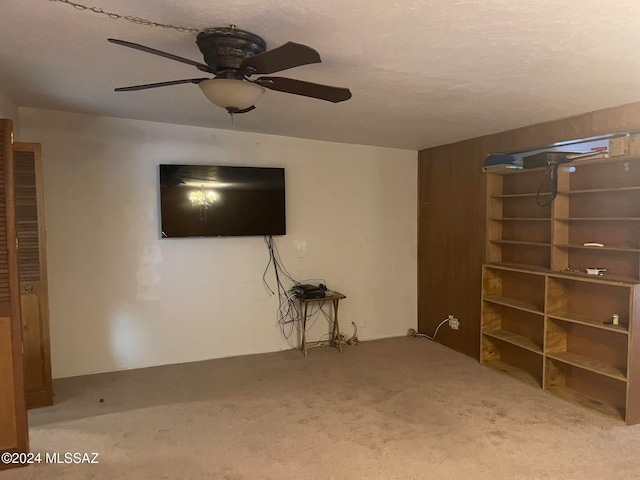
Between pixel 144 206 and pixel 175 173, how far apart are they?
0.44m

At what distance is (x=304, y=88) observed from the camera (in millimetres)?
2154

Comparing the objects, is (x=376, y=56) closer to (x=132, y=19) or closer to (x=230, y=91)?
(x=230, y=91)

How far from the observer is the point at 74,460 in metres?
2.54

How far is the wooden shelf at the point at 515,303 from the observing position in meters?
3.67

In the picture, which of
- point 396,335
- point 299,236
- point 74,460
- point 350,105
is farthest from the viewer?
point 396,335

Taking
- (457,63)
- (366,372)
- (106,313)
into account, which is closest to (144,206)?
(106,313)

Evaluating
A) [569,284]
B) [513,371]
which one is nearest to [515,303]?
[569,284]

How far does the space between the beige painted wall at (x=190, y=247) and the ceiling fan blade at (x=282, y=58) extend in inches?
98.6

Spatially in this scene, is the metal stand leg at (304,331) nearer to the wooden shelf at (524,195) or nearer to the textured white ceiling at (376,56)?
the textured white ceiling at (376,56)

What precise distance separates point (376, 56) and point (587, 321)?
103 inches

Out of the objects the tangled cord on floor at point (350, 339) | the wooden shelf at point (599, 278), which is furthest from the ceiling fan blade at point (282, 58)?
the tangled cord on floor at point (350, 339)

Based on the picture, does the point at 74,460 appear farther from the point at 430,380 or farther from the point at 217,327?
the point at 430,380

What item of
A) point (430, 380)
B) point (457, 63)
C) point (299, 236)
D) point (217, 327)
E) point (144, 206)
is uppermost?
point (457, 63)

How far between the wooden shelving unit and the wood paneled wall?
0.70 ft
